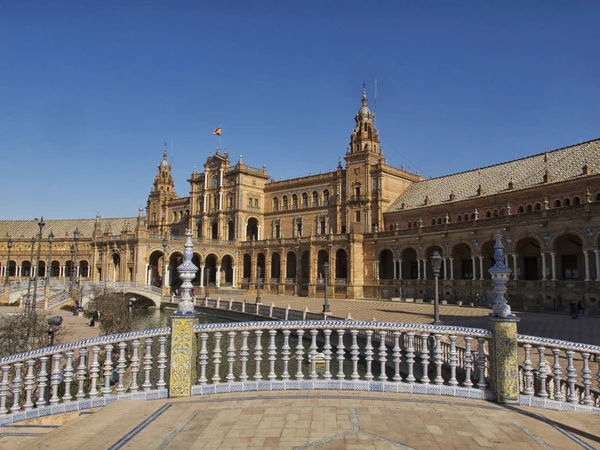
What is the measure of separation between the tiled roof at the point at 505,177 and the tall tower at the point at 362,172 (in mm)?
3088

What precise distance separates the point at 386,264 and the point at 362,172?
1123 centimetres

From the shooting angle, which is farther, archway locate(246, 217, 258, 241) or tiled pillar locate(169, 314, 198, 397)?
archway locate(246, 217, 258, 241)

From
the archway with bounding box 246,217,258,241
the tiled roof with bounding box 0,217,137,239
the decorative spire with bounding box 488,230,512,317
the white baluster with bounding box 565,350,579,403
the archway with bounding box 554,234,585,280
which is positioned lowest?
the white baluster with bounding box 565,350,579,403

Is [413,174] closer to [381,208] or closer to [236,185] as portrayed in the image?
[381,208]

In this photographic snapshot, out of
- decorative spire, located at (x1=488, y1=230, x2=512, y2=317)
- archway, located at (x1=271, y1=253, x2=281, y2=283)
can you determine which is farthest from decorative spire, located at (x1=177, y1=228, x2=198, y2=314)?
archway, located at (x1=271, y1=253, x2=281, y2=283)

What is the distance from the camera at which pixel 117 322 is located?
72.9 ft

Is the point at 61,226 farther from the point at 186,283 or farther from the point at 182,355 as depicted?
the point at 182,355

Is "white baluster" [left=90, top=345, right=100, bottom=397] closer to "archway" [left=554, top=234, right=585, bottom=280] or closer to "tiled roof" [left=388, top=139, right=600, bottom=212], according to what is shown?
"archway" [left=554, top=234, right=585, bottom=280]

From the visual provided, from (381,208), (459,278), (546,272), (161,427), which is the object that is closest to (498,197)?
(459,278)

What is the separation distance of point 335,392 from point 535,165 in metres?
41.5

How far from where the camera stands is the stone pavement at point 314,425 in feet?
17.9

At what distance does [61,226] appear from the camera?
8875 centimetres

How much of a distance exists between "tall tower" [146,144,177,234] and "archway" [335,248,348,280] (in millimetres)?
33916

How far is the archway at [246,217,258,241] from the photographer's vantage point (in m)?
65.3
